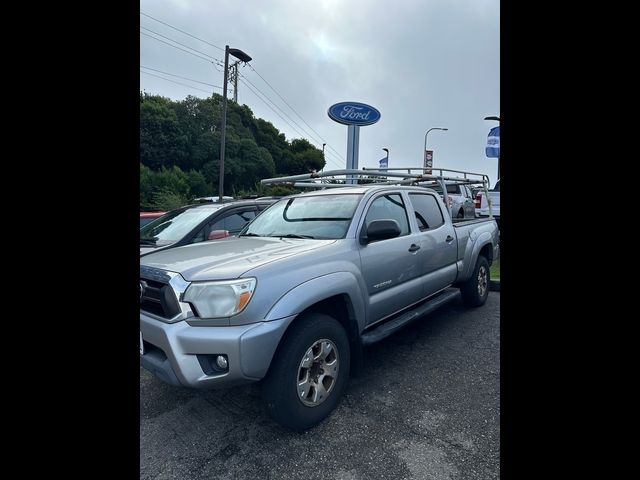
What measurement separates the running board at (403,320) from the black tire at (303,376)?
0.34m

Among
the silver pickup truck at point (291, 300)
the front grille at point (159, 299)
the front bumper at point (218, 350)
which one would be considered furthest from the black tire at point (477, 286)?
the front grille at point (159, 299)

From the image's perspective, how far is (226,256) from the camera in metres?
2.57

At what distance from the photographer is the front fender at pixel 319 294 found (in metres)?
2.19

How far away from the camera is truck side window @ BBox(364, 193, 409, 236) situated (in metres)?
3.43

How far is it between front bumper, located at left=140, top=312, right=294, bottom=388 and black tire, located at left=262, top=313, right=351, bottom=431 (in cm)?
13

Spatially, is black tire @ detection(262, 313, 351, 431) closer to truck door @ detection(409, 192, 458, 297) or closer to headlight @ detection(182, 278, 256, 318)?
headlight @ detection(182, 278, 256, 318)

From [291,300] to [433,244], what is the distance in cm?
222

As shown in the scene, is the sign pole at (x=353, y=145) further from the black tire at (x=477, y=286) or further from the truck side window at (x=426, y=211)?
the truck side window at (x=426, y=211)

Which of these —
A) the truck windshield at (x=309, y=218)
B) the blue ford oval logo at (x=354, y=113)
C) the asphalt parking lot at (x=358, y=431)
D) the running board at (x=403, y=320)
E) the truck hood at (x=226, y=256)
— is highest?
the blue ford oval logo at (x=354, y=113)
